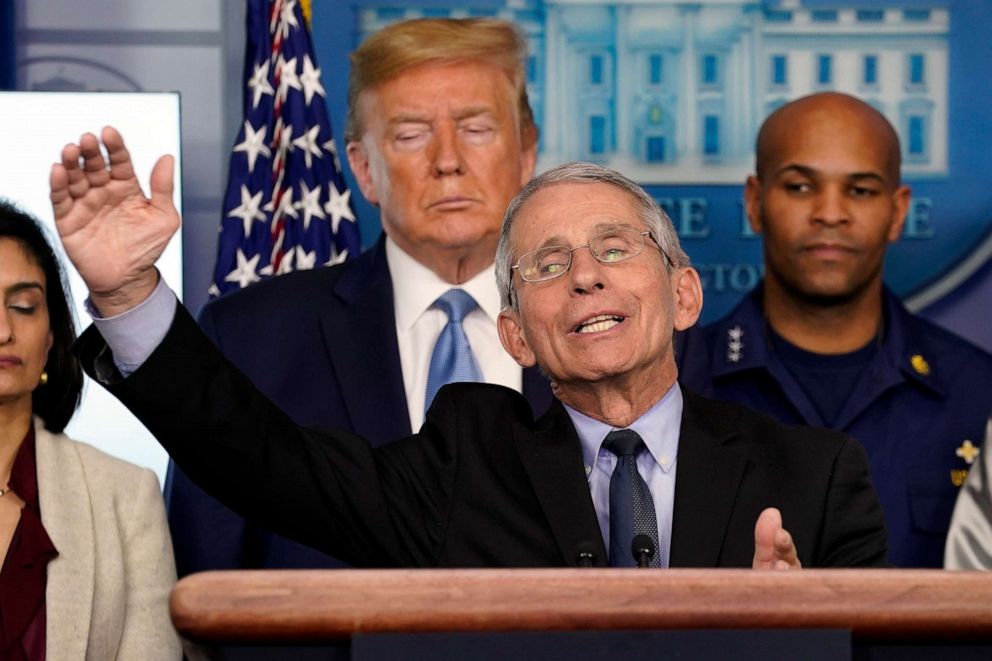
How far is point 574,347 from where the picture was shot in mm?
1936

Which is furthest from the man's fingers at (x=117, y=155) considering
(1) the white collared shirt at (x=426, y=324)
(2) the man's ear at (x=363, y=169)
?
(2) the man's ear at (x=363, y=169)

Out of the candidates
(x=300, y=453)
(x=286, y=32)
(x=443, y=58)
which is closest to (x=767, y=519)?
(x=300, y=453)

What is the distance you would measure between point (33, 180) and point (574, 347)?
2031 mm

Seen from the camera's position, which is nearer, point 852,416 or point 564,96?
point 852,416

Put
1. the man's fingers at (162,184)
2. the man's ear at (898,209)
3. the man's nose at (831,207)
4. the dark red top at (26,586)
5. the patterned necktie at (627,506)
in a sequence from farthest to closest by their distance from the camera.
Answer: the man's ear at (898,209) → the man's nose at (831,207) → the dark red top at (26,586) → the patterned necktie at (627,506) → the man's fingers at (162,184)

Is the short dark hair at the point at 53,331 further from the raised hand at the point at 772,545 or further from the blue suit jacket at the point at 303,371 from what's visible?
the raised hand at the point at 772,545

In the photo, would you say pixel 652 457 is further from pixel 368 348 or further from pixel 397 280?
pixel 397 280

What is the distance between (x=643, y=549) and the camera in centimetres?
148

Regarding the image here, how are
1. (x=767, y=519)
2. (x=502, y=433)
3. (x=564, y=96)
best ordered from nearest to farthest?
(x=767, y=519)
(x=502, y=433)
(x=564, y=96)

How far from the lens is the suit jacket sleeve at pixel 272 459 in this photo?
1710mm

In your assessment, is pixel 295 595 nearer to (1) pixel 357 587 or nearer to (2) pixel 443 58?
(1) pixel 357 587

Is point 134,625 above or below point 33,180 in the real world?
below

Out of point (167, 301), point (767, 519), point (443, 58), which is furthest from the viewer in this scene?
point (443, 58)

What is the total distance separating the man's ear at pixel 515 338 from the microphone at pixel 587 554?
1.73ft
